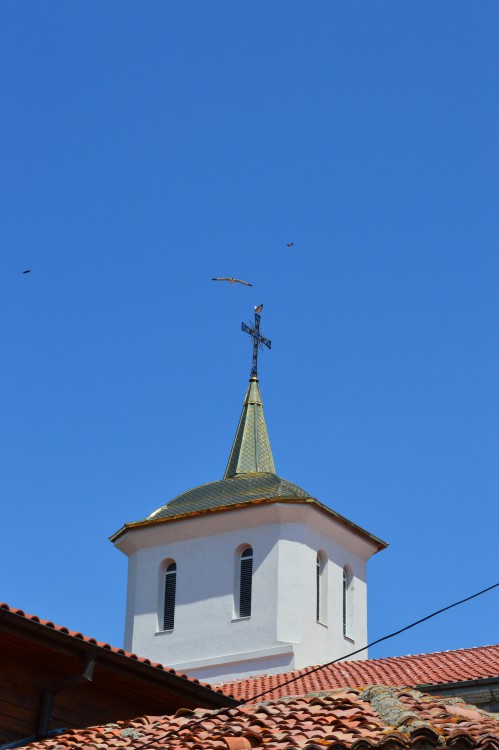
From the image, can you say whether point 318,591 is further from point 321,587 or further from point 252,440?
point 252,440

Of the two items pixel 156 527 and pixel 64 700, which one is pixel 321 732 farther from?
pixel 156 527

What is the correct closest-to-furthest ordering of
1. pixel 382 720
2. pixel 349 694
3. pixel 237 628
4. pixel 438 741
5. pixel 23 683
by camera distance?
1. pixel 438 741
2. pixel 382 720
3. pixel 349 694
4. pixel 23 683
5. pixel 237 628

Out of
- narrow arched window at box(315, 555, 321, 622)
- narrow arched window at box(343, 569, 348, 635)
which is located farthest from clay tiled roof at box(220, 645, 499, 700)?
narrow arched window at box(343, 569, 348, 635)

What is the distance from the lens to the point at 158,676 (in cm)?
1570

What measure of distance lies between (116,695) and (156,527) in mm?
13498

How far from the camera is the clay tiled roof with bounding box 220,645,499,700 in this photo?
20.0 metres

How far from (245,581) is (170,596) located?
166cm

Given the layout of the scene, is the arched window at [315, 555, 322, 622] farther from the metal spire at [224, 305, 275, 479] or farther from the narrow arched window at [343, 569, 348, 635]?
the metal spire at [224, 305, 275, 479]

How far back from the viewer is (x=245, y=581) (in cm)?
2861

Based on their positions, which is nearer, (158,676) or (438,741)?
(438,741)

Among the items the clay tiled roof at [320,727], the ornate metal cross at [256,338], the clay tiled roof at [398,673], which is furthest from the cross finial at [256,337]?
the clay tiled roof at [320,727]

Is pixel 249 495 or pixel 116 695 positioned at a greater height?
pixel 249 495

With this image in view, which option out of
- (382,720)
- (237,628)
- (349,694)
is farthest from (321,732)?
(237,628)

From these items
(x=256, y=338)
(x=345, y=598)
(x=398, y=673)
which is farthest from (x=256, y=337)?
(x=398, y=673)
